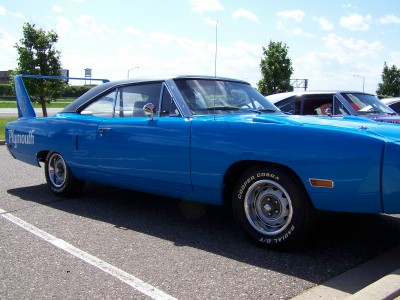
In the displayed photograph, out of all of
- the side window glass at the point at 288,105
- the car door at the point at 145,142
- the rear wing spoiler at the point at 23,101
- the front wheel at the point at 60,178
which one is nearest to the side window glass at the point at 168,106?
the car door at the point at 145,142

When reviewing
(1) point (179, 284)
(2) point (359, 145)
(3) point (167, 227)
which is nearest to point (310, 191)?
(2) point (359, 145)

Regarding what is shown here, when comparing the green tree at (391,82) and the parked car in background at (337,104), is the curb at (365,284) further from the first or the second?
the green tree at (391,82)

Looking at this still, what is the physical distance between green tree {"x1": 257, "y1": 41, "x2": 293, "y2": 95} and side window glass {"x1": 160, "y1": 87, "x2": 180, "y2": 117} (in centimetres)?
2265

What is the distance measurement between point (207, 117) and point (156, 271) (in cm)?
150

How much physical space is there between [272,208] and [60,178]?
3.16 m

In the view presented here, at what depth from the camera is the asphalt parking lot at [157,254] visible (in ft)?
9.77

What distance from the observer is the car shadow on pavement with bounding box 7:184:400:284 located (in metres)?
3.43

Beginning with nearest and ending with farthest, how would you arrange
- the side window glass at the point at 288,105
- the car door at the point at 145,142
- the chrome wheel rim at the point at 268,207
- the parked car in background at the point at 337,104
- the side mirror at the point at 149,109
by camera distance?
the chrome wheel rim at the point at 268,207, the car door at the point at 145,142, the side mirror at the point at 149,109, the parked car in background at the point at 337,104, the side window glass at the point at 288,105

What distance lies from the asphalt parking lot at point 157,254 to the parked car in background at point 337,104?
10.3 feet

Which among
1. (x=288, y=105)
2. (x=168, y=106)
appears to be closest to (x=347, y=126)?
(x=168, y=106)

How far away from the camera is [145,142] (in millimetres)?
4375

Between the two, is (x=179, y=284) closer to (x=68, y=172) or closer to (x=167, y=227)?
(x=167, y=227)

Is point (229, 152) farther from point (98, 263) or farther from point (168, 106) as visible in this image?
point (98, 263)

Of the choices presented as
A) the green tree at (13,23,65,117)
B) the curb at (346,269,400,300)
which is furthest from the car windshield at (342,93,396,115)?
the green tree at (13,23,65,117)
